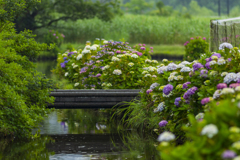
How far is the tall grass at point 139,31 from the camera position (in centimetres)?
3156

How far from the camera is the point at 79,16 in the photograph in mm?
30844

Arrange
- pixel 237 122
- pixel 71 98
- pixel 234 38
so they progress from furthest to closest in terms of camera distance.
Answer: pixel 234 38 < pixel 71 98 < pixel 237 122

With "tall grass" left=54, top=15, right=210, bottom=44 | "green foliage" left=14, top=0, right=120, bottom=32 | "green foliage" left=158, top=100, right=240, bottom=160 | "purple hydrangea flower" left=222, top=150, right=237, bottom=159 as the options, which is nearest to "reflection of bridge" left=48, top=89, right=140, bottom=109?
"green foliage" left=158, top=100, right=240, bottom=160

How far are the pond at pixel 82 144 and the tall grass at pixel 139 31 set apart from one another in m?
25.0

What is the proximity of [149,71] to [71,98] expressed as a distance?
1.71 meters

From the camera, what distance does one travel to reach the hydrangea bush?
8133 mm

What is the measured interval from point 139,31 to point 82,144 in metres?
27.8

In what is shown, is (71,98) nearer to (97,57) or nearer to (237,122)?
(97,57)

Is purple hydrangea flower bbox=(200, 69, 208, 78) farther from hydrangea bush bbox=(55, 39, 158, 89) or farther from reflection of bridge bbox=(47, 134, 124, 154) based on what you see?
hydrangea bush bbox=(55, 39, 158, 89)

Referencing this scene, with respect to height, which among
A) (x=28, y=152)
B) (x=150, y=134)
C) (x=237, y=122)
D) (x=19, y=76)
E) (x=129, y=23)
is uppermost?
(x=237, y=122)

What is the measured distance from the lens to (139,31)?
32.4 meters

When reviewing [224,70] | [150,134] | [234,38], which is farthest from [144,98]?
[234,38]

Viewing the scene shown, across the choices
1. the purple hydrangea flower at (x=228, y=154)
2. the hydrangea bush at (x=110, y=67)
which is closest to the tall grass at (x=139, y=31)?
the hydrangea bush at (x=110, y=67)

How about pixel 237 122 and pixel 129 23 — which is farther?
pixel 129 23
